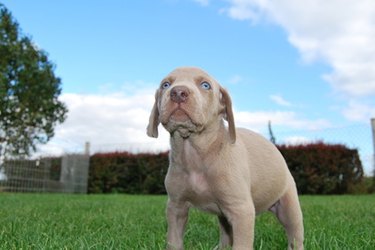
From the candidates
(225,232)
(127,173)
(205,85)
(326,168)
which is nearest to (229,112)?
(205,85)

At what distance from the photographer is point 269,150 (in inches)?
118

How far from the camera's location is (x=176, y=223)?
8.71 ft

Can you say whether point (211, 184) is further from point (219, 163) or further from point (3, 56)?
point (3, 56)

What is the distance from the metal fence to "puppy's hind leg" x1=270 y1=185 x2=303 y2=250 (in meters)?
14.7

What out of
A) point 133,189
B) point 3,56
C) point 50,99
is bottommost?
point 133,189

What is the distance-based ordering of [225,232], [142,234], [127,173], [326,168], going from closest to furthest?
[225,232]
[142,234]
[326,168]
[127,173]

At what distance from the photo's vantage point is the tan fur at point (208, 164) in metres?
2.35

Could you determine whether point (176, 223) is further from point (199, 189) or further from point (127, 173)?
point (127, 173)

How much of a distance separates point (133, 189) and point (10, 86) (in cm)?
718

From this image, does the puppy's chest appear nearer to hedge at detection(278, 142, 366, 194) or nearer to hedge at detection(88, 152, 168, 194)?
hedge at detection(278, 142, 366, 194)

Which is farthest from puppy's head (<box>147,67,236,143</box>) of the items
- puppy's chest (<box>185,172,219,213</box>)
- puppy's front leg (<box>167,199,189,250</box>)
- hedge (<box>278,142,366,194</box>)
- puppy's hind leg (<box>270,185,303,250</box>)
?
hedge (<box>278,142,366,194</box>)

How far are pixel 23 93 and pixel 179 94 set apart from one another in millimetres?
19374

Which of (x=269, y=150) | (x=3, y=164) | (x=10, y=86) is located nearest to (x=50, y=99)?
(x=10, y=86)

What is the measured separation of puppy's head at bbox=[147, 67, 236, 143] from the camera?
2312mm
